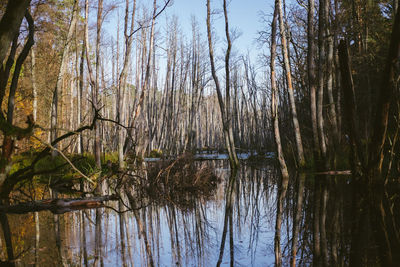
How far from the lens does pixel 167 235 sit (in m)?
3.34

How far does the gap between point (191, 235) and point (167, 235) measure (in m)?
0.24

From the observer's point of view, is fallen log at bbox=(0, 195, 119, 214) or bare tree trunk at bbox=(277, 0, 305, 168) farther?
bare tree trunk at bbox=(277, 0, 305, 168)

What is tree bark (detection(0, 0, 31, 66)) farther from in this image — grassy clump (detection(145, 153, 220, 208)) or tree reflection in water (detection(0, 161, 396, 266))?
grassy clump (detection(145, 153, 220, 208))

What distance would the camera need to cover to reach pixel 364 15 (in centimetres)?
1260

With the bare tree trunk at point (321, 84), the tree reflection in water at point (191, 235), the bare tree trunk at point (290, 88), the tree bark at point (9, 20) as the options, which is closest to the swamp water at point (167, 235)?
the tree reflection in water at point (191, 235)

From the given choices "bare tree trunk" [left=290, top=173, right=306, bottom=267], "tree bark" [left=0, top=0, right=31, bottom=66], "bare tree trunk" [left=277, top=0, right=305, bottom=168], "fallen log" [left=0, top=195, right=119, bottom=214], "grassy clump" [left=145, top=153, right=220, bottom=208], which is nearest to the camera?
"bare tree trunk" [left=290, top=173, right=306, bottom=267]

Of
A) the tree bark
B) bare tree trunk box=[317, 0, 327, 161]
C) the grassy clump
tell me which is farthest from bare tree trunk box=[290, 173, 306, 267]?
bare tree trunk box=[317, 0, 327, 161]

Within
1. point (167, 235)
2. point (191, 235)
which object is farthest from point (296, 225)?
point (167, 235)

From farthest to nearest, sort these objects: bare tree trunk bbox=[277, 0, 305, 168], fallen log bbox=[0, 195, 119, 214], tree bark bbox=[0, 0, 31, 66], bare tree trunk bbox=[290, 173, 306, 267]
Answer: bare tree trunk bbox=[277, 0, 305, 168]
fallen log bbox=[0, 195, 119, 214]
tree bark bbox=[0, 0, 31, 66]
bare tree trunk bbox=[290, 173, 306, 267]

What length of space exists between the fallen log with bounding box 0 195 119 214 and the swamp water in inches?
4.5

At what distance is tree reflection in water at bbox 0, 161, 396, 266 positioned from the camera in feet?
8.12

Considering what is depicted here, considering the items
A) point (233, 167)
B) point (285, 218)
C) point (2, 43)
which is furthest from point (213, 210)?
point (233, 167)

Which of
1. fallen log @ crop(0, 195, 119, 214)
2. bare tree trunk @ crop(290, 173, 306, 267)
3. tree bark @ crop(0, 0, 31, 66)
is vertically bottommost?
bare tree trunk @ crop(290, 173, 306, 267)

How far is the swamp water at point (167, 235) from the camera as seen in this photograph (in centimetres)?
249
